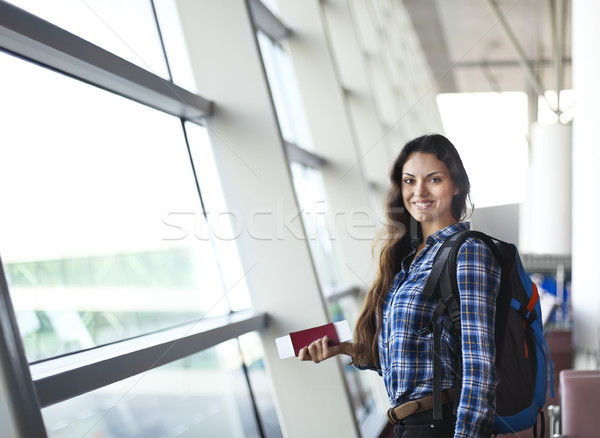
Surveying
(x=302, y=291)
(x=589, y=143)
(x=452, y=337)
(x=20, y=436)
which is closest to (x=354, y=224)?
(x=589, y=143)

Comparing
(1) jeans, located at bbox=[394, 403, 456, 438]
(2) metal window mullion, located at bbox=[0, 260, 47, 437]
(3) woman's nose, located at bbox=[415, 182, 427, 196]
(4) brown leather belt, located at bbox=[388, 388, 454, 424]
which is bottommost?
(1) jeans, located at bbox=[394, 403, 456, 438]

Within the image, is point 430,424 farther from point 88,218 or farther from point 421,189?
point 88,218

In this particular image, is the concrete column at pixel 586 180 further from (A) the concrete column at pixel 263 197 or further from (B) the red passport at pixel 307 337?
(B) the red passport at pixel 307 337

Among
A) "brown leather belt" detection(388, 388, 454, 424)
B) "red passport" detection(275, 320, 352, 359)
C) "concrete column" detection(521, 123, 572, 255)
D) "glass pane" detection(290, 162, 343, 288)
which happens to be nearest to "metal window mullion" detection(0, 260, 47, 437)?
"red passport" detection(275, 320, 352, 359)

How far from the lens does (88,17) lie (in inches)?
125

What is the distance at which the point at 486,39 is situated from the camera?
73.7 ft

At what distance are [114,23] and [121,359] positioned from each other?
1964mm

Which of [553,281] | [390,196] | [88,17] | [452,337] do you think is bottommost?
[553,281]

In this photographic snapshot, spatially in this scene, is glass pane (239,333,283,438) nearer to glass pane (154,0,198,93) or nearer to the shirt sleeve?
glass pane (154,0,198,93)

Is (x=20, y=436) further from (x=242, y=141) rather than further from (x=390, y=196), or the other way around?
(x=242, y=141)

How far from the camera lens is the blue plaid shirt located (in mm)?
1977

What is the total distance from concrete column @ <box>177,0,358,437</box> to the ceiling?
9006 millimetres

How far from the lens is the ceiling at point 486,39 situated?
18889 mm

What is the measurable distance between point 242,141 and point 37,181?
167cm
